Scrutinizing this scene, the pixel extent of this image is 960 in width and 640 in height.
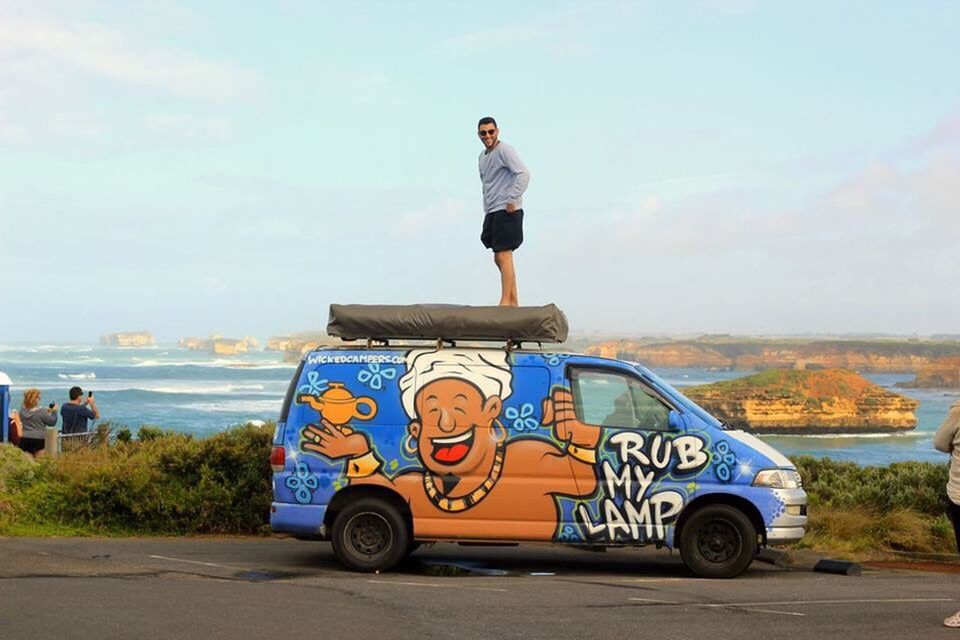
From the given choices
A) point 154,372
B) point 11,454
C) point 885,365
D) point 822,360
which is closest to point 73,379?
point 154,372

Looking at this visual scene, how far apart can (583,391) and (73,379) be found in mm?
115973

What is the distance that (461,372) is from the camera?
1220 centimetres

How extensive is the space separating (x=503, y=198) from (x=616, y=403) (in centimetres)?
331

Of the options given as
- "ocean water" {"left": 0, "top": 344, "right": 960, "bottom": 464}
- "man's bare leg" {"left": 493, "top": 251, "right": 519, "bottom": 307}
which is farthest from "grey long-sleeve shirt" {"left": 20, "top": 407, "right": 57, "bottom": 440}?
"ocean water" {"left": 0, "top": 344, "right": 960, "bottom": 464}

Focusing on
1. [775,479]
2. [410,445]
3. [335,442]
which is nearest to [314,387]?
[335,442]

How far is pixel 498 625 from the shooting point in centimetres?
921

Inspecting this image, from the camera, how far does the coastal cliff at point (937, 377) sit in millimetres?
150750

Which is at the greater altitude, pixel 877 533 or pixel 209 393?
pixel 877 533

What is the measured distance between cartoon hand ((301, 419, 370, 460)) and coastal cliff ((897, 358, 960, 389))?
145 meters

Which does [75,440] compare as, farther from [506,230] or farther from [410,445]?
[410,445]

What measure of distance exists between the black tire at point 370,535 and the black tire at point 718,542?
2601mm

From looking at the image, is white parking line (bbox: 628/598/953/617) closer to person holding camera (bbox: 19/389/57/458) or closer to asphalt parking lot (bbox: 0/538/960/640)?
asphalt parking lot (bbox: 0/538/960/640)

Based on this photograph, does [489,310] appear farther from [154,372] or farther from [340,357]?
[154,372]

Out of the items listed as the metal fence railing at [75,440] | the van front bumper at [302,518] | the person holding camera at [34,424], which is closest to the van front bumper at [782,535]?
the van front bumper at [302,518]
